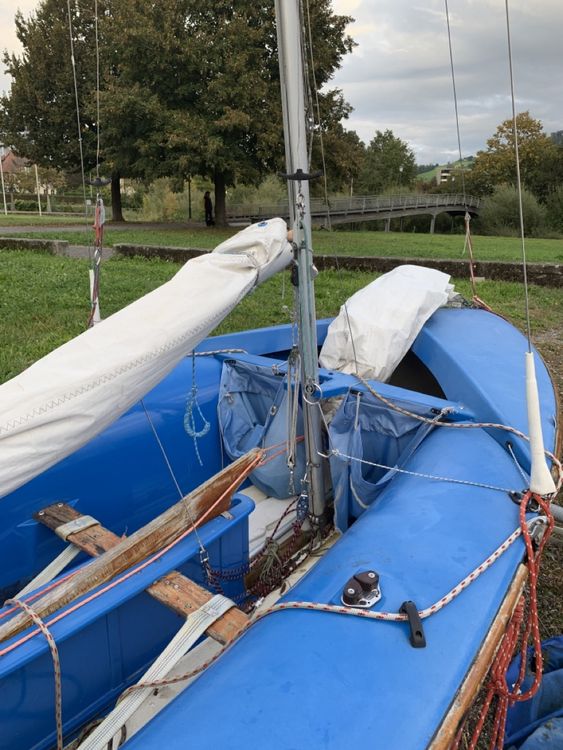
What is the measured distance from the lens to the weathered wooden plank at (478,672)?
1.16 m

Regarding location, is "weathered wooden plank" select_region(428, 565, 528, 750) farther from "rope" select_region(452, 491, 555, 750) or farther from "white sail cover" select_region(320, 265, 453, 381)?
"white sail cover" select_region(320, 265, 453, 381)

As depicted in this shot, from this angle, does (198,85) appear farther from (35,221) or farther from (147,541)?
(147,541)

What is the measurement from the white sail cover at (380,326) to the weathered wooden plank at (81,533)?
1.44m

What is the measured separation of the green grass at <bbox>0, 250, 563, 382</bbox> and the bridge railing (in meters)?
11.2

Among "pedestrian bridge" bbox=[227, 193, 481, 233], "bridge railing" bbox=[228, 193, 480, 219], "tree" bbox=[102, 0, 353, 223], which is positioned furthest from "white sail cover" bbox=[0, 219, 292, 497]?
"pedestrian bridge" bbox=[227, 193, 481, 233]

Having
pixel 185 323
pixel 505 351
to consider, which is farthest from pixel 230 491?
pixel 505 351

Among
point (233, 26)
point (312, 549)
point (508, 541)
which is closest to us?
point (508, 541)

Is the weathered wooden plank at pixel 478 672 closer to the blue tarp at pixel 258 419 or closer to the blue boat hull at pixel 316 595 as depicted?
the blue boat hull at pixel 316 595

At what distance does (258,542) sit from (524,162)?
138 ft

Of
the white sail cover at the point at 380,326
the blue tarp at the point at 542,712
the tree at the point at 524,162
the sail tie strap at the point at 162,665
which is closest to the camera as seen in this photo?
the sail tie strap at the point at 162,665

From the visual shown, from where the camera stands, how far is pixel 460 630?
4.53ft

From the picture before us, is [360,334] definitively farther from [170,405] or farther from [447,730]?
[447,730]

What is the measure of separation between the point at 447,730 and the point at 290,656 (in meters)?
0.35

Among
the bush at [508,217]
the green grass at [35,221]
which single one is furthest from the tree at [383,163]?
the green grass at [35,221]
